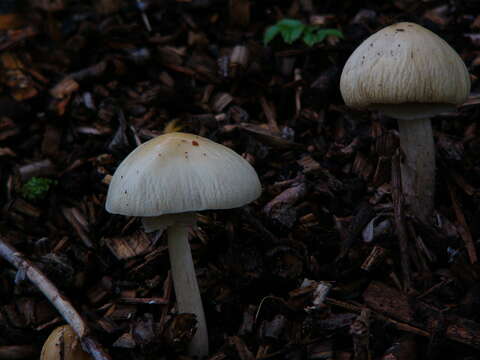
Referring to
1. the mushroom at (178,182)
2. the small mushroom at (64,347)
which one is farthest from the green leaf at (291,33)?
the small mushroom at (64,347)

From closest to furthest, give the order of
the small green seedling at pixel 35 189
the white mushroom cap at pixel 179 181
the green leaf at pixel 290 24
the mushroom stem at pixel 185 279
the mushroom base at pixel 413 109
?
the white mushroom cap at pixel 179 181
the mushroom stem at pixel 185 279
the mushroom base at pixel 413 109
the small green seedling at pixel 35 189
the green leaf at pixel 290 24

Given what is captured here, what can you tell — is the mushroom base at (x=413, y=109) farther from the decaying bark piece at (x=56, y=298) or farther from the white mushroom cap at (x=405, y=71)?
the decaying bark piece at (x=56, y=298)

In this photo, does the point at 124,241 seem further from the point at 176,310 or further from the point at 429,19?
the point at 429,19

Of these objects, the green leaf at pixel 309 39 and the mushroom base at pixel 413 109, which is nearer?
the mushroom base at pixel 413 109

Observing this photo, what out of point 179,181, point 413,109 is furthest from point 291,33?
point 179,181

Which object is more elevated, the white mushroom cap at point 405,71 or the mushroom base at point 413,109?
the white mushroom cap at point 405,71

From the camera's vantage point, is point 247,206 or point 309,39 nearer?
point 247,206

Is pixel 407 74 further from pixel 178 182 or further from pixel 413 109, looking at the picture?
pixel 178 182
